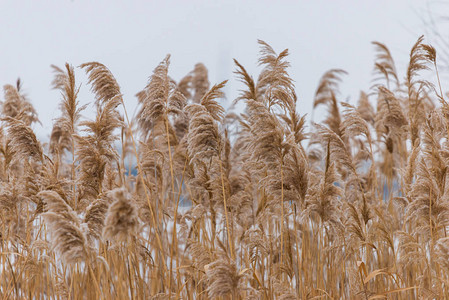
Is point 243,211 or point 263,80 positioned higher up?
point 263,80

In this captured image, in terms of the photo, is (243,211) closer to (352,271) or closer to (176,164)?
(176,164)

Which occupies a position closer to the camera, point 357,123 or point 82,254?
point 82,254

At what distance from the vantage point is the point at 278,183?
2807 mm

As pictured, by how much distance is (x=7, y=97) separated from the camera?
14.0ft

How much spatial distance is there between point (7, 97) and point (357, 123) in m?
3.01

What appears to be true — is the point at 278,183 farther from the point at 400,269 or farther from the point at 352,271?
the point at 400,269

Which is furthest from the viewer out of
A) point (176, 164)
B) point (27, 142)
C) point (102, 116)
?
point (176, 164)

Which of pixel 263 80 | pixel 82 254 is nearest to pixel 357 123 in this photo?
pixel 263 80

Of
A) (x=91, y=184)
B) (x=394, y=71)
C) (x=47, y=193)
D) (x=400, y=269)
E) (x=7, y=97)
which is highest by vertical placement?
(x=394, y=71)

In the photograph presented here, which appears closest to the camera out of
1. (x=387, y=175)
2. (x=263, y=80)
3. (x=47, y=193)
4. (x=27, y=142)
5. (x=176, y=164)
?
(x=47, y=193)

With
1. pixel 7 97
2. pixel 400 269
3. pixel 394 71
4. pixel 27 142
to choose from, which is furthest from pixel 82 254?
pixel 394 71

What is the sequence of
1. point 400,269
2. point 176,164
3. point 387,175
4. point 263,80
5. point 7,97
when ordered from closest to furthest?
1. point 263,80
2. point 400,269
3. point 176,164
4. point 7,97
5. point 387,175

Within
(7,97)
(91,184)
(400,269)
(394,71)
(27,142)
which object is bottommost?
(400,269)

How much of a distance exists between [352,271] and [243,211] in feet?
3.12
